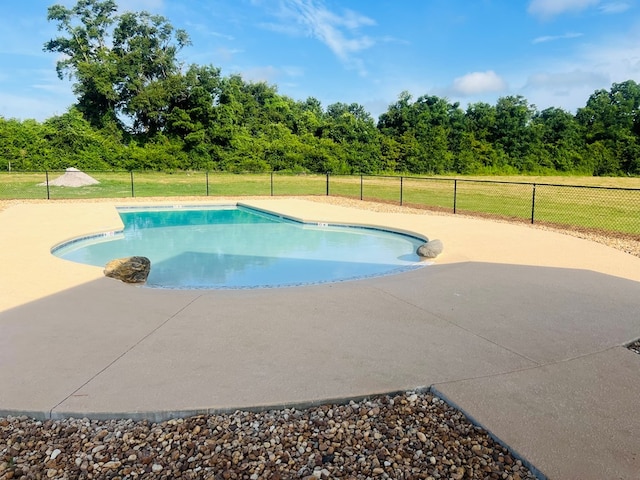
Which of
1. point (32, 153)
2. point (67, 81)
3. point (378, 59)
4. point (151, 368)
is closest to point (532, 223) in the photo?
point (151, 368)

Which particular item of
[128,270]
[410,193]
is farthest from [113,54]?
[128,270]

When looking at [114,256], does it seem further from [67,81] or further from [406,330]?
[67,81]

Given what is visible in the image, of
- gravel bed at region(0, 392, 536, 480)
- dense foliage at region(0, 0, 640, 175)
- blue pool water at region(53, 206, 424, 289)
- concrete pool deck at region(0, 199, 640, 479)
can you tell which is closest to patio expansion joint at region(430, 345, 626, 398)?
concrete pool deck at region(0, 199, 640, 479)

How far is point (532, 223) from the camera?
9.90 meters

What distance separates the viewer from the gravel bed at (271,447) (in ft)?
6.25

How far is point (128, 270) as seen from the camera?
17.2 ft

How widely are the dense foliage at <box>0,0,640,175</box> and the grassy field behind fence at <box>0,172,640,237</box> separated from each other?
114 inches

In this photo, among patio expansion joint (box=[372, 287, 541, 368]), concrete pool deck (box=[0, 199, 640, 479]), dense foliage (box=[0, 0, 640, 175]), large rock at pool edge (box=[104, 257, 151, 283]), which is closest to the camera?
concrete pool deck (box=[0, 199, 640, 479])

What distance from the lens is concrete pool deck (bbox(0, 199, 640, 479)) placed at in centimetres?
231

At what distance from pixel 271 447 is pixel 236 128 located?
30639 mm

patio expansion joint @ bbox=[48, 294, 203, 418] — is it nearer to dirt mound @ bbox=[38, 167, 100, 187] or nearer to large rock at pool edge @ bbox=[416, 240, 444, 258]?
large rock at pool edge @ bbox=[416, 240, 444, 258]

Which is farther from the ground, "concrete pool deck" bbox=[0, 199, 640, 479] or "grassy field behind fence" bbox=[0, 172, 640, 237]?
"grassy field behind fence" bbox=[0, 172, 640, 237]

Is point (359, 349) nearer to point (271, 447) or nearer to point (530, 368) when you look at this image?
point (530, 368)

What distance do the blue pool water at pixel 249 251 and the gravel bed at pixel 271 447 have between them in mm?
3119
